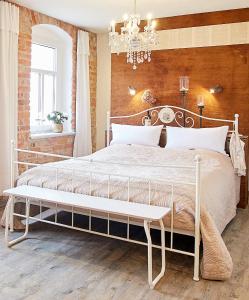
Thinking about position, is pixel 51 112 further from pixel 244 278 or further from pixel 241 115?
pixel 244 278

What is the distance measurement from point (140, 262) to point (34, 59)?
3.47 meters

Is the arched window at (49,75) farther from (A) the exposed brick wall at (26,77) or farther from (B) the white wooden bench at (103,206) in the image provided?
(B) the white wooden bench at (103,206)

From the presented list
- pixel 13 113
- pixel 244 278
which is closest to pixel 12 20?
pixel 13 113

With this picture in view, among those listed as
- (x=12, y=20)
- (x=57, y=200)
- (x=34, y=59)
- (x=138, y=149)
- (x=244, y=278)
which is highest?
(x=12, y=20)

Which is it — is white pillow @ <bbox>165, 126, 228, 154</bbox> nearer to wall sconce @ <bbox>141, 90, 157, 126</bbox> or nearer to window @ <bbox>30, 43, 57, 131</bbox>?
wall sconce @ <bbox>141, 90, 157, 126</bbox>

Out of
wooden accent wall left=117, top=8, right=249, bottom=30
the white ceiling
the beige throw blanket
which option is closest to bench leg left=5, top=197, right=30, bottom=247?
the beige throw blanket

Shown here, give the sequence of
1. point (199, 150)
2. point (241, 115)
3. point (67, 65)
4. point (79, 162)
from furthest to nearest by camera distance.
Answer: point (67, 65) < point (241, 115) < point (199, 150) < point (79, 162)

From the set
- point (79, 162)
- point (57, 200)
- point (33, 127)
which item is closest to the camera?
point (57, 200)

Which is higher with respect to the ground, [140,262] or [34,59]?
[34,59]

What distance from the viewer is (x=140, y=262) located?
2.86 m

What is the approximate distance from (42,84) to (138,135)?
1701mm

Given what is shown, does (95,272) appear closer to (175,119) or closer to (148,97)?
(175,119)

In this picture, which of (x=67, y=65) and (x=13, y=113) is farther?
(x=67, y=65)

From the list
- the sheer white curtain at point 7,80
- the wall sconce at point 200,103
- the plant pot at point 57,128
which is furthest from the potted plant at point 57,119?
the wall sconce at point 200,103
